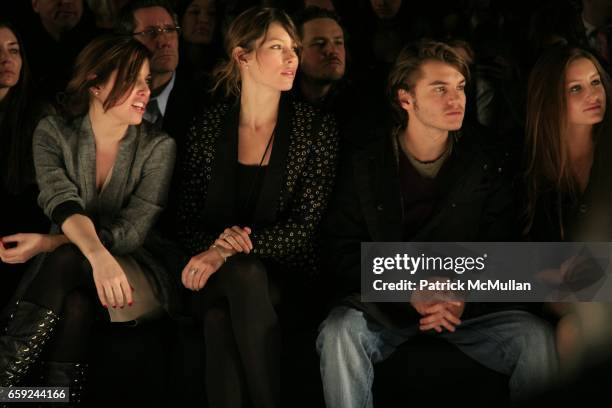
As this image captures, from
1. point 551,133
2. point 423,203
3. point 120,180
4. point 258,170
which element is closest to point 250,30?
point 258,170

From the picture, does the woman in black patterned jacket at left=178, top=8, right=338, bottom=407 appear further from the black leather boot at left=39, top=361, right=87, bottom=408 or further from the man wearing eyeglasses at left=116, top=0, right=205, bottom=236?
the black leather boot at left=39, top=361, right=87, bottom=408

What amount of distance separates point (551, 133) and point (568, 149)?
0.26 ft

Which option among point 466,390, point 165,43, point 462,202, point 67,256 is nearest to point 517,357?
point 466,390

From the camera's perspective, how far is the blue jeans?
2.41m

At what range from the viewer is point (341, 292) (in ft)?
8.76

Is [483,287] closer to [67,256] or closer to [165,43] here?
[67,256]

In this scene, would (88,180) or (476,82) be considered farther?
(476,82)

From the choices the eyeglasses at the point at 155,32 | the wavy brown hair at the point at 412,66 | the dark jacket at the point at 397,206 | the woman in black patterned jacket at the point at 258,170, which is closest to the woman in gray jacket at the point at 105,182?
the woman in black patterned jacket at the point at 258,170

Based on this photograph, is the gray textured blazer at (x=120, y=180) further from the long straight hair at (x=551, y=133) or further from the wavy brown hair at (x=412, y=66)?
the long straight hair at (x=551, y=133)

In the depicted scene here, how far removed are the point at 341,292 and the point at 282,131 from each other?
52 cm

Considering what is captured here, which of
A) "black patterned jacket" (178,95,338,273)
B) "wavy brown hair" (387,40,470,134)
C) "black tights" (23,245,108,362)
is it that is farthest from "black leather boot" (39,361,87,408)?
"wavy brown hair" (387,40,470,134)

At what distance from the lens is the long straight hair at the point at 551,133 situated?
104 inches

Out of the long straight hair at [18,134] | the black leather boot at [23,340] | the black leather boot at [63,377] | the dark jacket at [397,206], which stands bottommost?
the black leather boot at [63,377]

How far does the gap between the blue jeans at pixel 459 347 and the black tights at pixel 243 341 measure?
16 cm
